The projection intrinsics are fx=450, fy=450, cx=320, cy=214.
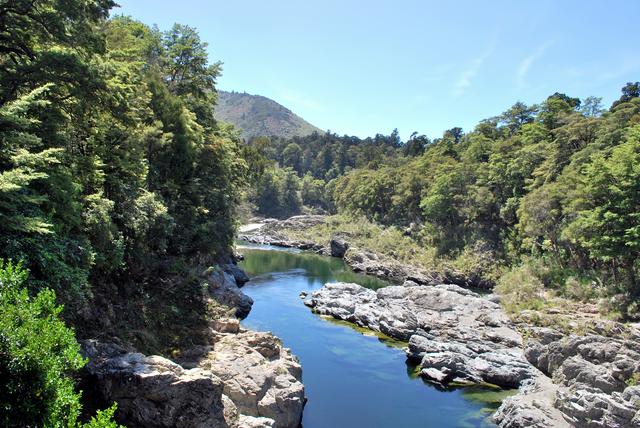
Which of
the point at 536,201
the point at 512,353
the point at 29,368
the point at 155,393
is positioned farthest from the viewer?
the point at 536,201

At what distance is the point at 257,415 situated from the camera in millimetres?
18891

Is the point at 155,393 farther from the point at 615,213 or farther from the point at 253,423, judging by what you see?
the point at 615,213

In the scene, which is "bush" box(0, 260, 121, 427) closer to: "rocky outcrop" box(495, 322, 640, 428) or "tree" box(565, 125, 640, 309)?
"rocky outcrop" box(495, 322, 640, 428)

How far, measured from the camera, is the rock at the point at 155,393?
45.5 feet

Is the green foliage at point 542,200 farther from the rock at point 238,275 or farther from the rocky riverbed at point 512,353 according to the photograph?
the rock at point 238,275

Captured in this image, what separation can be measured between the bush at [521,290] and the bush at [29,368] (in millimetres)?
36677

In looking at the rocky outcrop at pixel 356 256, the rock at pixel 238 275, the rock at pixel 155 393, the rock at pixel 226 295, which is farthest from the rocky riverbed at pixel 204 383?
the rocky outcrop at pixel 356 256

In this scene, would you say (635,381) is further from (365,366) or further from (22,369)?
(22,369)

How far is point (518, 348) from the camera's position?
31219mm

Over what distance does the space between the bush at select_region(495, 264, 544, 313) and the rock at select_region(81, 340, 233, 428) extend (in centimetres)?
3069

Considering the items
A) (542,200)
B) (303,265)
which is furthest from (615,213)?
(303,265)

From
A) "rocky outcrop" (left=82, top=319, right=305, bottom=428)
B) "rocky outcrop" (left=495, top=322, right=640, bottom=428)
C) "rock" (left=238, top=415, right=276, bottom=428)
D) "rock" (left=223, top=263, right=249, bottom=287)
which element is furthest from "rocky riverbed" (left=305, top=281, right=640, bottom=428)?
"rock" (left=238, top=415, right=276, bottom=428)

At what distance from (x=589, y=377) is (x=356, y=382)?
40.4 ft

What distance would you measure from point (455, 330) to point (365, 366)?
9.34 metres
